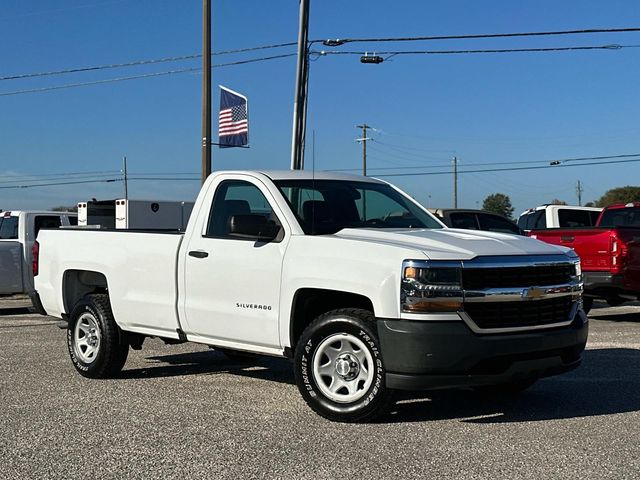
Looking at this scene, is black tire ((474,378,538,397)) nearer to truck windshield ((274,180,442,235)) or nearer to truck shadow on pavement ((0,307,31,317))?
truck windshield ((274,180,442,235))

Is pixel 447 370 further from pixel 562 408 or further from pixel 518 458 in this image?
pixel 562 408

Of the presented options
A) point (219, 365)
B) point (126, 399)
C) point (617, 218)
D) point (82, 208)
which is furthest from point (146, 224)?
point (126, 399)

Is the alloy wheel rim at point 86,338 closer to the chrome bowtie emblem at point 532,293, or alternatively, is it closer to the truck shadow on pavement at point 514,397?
the truck shadow on pavement at point 514,397

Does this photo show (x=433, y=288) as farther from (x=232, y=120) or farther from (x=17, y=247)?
(x=232, y=120)

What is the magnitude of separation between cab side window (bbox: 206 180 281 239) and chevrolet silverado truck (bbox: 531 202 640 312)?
680cm

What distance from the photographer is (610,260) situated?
11.5 metres

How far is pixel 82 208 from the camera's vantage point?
2259 cm

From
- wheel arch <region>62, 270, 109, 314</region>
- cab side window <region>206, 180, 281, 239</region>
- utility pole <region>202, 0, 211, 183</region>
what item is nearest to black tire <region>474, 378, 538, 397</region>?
cab side window <region>206, 180, 281, 239</region>

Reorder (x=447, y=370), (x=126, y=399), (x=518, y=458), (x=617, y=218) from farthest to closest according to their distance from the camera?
(x=617, y=218), (x=126, y=399), (x=447, y=370), (x=518, y=458)

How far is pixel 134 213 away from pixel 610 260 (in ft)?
48.7

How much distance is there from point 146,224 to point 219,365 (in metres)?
15.4

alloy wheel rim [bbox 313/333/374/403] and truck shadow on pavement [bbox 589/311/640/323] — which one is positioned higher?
alloy wheel rim [bbox 313/333/374/403]

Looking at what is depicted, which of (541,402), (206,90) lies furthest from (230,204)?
(206,90)

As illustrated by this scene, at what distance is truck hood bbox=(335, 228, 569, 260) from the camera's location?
544 centimetres
